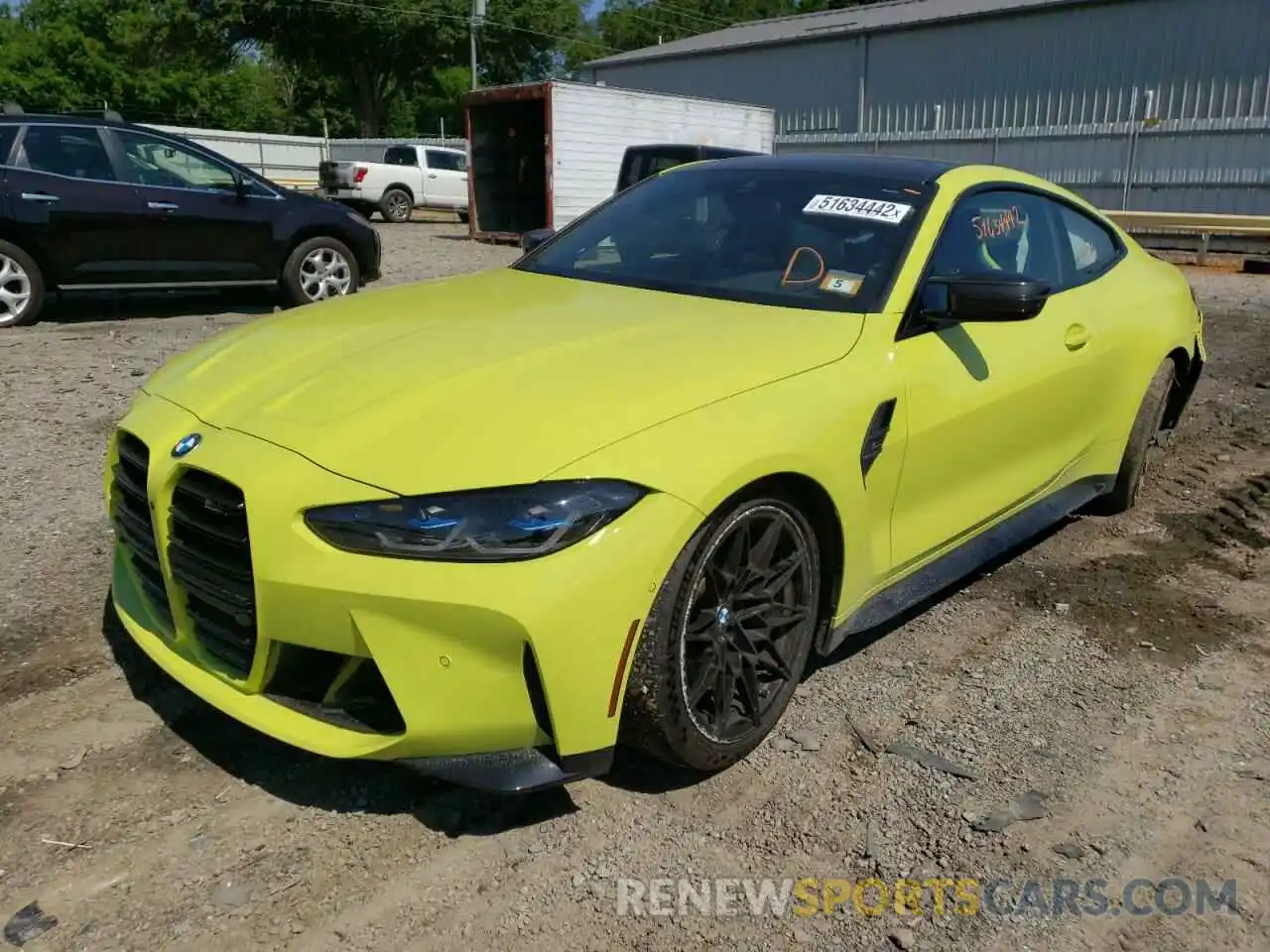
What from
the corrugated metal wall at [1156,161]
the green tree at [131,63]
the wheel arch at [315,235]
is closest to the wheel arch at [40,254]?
the wheel arch at [315,235]

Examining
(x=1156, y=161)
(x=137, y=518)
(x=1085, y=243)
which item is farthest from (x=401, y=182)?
(x=137, y=518)

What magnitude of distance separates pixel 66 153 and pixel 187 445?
7467 mm

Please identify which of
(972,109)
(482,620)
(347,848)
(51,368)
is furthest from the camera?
(972,109)

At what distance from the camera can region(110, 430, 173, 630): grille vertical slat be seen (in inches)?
109

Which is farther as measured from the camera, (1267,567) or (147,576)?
(1267,567)

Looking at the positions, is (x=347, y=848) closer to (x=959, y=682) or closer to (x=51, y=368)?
(x=959, y=682)

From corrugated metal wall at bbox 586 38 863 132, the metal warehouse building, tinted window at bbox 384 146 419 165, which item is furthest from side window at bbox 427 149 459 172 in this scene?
corrugated metal wall at bbox 586 38 863 132

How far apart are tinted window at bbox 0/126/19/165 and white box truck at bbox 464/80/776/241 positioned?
10174 millimetres

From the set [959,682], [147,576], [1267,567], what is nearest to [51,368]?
[147,576]

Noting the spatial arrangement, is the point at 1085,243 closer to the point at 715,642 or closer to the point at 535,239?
the point at 535,239

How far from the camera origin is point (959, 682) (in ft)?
11.1

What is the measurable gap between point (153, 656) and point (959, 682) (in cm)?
234

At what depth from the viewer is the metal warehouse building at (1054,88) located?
20984mm

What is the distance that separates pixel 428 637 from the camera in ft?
7.48
